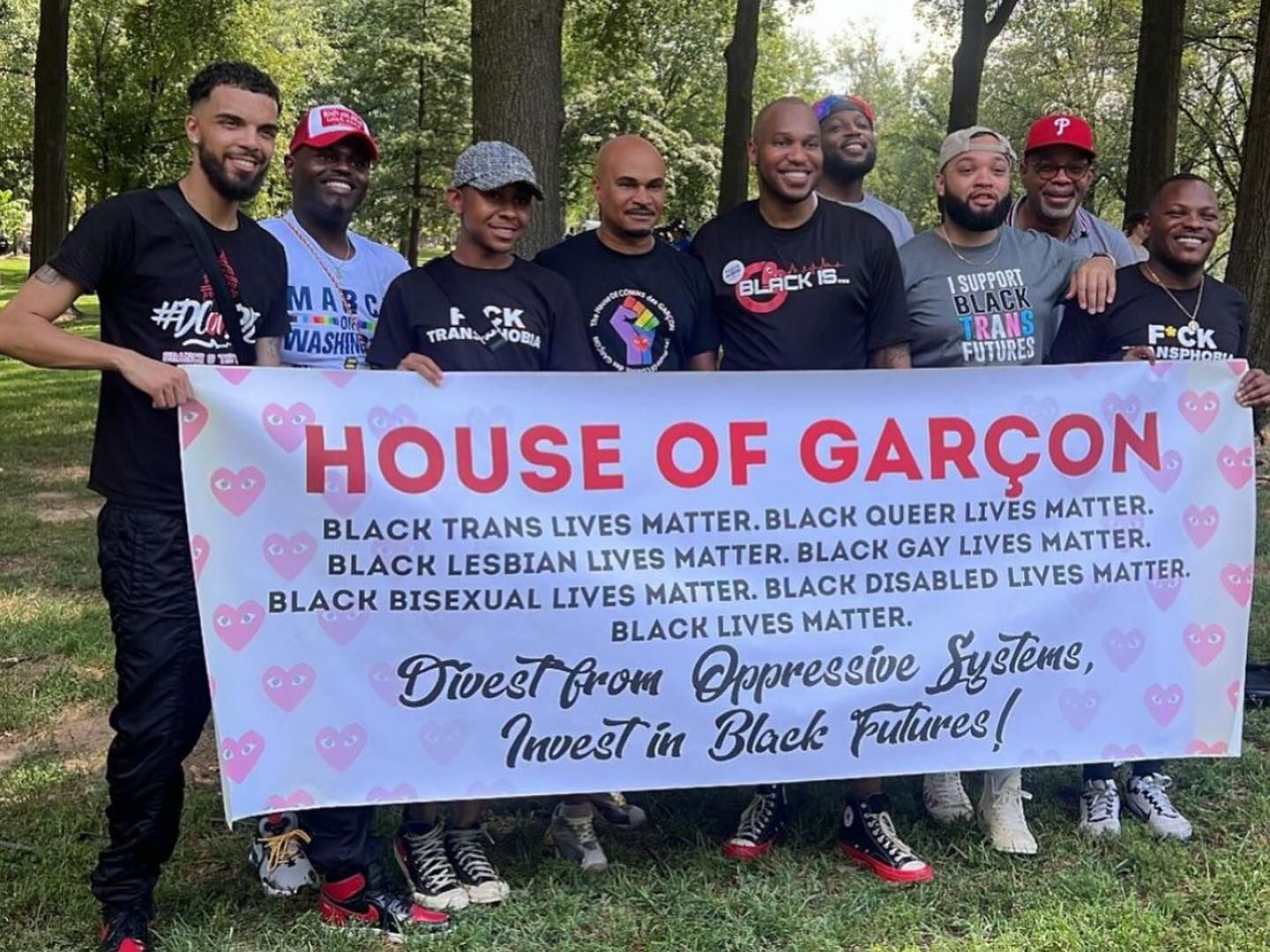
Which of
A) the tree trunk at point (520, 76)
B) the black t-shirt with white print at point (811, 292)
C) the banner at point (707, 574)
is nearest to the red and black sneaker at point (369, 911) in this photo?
the banner at point (707, 574)

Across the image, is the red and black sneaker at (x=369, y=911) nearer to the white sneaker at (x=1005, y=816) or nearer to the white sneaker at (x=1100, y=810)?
the white sneaker at (x=1005, y=816)

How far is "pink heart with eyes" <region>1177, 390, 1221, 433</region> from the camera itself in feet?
12.5

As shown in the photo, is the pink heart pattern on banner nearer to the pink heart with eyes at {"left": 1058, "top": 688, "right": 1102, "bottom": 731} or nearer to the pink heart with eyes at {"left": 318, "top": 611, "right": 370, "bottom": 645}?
the pink heart with eyes at {"left": 1058, "top": 688, "right": 1102, "bottom": 731}

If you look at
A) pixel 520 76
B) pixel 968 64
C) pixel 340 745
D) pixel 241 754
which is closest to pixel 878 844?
pixel 340 745

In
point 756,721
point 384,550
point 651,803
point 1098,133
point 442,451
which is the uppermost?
point 1098,133

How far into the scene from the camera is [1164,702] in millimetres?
3797

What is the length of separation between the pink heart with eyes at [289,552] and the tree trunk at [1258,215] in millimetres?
8311

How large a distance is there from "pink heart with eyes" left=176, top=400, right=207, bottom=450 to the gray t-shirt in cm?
214

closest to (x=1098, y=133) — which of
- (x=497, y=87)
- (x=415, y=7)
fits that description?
(x=415, y=7)

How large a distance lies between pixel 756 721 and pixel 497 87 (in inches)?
147

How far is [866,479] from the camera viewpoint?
363 centimetres

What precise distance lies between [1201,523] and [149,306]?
314 cm

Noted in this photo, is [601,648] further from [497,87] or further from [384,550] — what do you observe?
[497,87]

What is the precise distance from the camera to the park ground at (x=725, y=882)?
10.8ft
